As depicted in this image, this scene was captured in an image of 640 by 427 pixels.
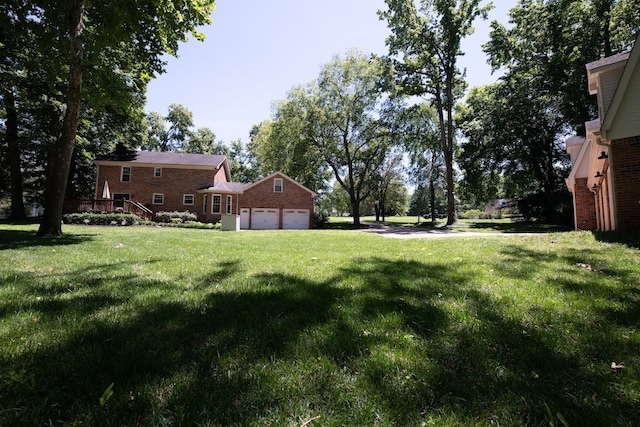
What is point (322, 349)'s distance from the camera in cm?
230

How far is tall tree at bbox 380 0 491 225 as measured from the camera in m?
25.6

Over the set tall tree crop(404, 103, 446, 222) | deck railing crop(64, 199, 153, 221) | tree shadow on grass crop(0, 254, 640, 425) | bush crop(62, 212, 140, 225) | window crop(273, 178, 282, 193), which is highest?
tall tree crop(404, 103, 446, 222)

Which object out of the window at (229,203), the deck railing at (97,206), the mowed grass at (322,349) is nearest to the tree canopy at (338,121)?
the window at (229,203)

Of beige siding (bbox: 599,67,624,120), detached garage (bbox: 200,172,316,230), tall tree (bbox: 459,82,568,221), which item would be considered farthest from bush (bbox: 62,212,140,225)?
tall tree (bbox: 459,82,568,221)

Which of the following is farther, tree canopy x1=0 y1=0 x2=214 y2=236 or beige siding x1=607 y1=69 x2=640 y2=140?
tree canopy x1=0 y1=0 x2=214 y2=236

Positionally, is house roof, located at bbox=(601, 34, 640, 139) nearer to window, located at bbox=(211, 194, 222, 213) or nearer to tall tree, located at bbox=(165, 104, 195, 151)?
window, located at bbox=(211, 194, 222, 213)

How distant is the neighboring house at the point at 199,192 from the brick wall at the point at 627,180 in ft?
77.4

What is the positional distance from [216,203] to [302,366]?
29.0 m

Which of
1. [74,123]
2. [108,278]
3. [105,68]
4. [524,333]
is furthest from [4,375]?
[105,68]

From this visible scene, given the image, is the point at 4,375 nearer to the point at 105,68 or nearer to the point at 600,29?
the point at 105,68

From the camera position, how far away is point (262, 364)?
82.0 inches

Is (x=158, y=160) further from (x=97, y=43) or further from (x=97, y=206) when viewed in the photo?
(x=97, y=43)

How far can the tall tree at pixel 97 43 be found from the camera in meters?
10.2

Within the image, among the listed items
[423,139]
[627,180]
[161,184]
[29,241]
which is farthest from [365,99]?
[29,241]
